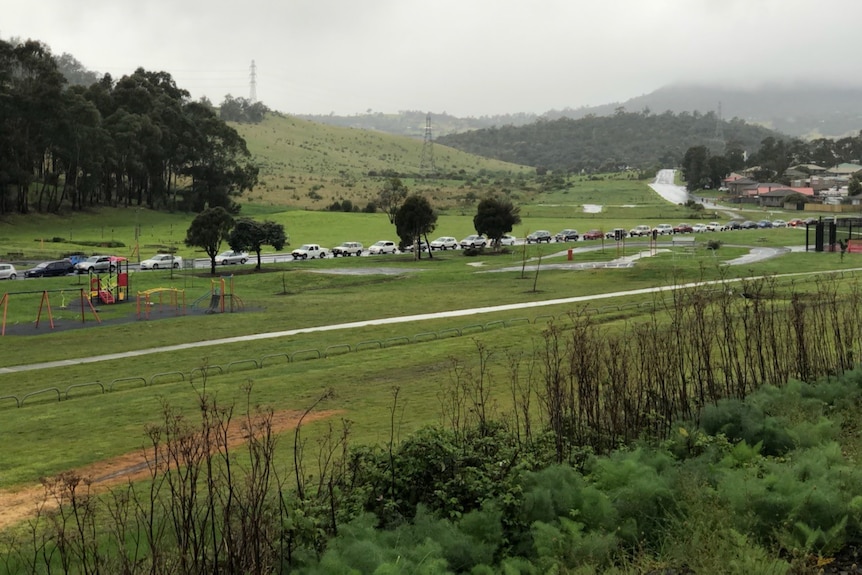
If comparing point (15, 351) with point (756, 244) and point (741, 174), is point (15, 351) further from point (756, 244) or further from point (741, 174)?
point (741, 174)

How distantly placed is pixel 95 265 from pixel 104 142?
116ft

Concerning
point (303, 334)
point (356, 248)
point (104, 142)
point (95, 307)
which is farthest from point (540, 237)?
point (303, 334)

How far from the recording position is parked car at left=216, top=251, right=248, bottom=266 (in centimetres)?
6777

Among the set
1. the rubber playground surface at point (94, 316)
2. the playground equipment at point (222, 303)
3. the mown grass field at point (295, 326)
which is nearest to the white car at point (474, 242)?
the mown grass field at point (295, 326)

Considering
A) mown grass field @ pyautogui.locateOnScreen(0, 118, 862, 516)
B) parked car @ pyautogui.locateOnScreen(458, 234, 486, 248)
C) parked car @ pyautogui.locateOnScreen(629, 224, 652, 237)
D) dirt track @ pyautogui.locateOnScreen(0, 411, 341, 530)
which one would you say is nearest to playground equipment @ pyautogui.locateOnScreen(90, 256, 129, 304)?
mown grass field @ pyautogui.locateOnScreen(0, 118, 862, 516)

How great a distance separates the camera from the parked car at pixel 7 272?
178 feet

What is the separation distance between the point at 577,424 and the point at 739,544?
4.83 metres

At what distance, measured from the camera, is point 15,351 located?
31828 millimetres

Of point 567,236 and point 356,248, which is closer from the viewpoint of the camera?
point 356,248

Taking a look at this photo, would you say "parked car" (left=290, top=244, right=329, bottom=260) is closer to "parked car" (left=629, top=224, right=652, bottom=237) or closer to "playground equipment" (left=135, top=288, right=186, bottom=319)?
"playground equipment" (left=135, top=288, right=186, bottom=319)

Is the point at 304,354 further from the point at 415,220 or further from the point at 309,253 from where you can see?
the point at 309,253

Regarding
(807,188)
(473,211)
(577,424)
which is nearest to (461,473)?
(577,424)

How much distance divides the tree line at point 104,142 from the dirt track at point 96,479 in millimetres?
76256

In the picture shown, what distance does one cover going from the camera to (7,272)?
5444 cm
